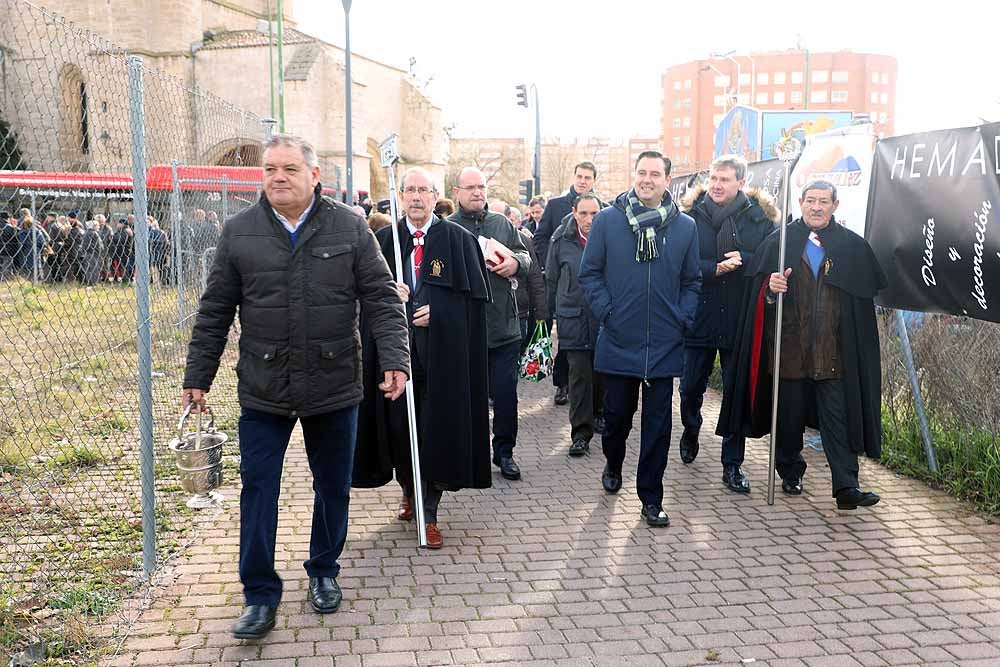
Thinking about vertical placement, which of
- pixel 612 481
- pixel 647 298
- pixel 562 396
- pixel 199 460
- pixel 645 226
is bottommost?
pixel 562 396

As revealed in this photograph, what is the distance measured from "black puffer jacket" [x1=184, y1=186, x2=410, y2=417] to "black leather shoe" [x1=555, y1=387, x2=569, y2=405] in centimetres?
560

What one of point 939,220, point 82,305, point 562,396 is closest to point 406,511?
point 82,305

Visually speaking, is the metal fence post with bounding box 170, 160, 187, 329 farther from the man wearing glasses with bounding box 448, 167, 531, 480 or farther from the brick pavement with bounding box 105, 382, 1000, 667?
the man wearing glasses with bounding box 448, 167, 531, 480

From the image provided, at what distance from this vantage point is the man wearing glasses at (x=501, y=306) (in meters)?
6.42

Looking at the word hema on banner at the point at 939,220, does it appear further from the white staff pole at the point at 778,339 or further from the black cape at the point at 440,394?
the black cape at the point at 440,394

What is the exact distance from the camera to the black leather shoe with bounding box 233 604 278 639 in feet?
12.6

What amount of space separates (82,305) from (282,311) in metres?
4.03

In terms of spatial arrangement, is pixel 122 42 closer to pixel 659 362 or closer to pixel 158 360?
pixel 158 360

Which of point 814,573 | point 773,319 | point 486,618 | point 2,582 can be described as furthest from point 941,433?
point 2,582

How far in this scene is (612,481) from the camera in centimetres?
623

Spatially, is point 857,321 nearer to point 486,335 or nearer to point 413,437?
point 486,335

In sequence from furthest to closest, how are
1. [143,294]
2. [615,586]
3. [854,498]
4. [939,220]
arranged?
[939,220] → [854,498] → [615,586] → [143,294]

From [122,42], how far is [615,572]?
41.1 metres

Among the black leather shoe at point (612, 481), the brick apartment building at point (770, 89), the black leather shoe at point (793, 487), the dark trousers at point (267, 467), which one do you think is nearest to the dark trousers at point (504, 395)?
the black leather shoe at point (612, 481)
